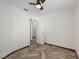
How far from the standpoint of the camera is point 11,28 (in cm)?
313

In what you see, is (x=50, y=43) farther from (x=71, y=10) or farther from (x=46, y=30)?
(x=71, y=10)

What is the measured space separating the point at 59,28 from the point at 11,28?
2.93m

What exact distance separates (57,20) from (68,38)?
54.7 inches

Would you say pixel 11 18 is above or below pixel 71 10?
below

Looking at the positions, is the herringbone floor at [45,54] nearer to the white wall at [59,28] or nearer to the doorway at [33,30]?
the white wall at [59,28]

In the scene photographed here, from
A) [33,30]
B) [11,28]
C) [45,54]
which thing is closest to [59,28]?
[45,54]

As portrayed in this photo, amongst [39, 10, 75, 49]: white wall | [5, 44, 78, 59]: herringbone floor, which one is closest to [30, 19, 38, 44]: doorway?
[39, 10, 75, 49]: white wall

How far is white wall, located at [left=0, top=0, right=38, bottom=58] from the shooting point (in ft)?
8.58

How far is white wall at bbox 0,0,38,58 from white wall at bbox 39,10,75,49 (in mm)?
1526

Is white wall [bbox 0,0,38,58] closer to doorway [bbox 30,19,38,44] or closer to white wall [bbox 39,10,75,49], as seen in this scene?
doorway [bbox 30,19,38,44]

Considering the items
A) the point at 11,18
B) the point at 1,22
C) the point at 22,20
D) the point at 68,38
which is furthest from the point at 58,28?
the point at 1,22

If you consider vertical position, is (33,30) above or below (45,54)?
above

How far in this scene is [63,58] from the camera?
2680 mm

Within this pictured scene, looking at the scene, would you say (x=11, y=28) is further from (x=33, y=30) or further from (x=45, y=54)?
(x=33, y=30)
